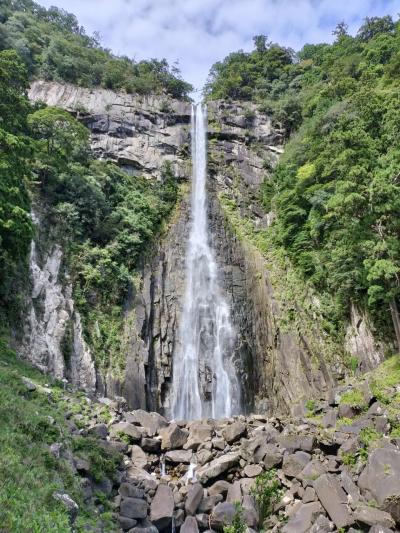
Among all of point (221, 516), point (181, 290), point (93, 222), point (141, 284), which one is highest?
point (93, 222)

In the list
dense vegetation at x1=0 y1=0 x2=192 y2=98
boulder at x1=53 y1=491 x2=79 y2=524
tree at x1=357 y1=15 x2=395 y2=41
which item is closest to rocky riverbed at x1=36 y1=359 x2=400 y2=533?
boulder at x1=53 y1=491 x2=79 y2=524

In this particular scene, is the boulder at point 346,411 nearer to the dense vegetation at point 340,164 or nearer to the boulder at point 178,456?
the dense vegetation at point 340,164

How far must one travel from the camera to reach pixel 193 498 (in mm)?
10172

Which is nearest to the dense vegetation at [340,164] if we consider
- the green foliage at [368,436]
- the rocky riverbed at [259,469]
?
the rocky riverbed at [259,469]

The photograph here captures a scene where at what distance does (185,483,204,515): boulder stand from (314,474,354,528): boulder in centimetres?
287

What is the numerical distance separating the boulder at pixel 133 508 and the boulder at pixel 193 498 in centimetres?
134

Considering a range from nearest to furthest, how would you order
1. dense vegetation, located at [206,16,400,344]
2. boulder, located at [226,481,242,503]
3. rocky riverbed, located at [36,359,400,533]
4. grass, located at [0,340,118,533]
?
grass, located at [0,340,118,533]
rocky riverbed, located at [36,359,400,533]
boulder, located at [226,481,242,503]
dense vegetation, located at [206,16,400,344]

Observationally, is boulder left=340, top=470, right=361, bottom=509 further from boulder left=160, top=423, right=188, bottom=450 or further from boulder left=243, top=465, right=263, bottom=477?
boulder left=160, top=423, right=188, bottom=450

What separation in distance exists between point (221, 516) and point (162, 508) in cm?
140

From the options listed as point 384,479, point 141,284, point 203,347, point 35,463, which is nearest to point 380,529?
point 384,479

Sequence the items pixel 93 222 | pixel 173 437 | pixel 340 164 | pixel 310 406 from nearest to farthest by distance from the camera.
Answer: pixel 173 437, pixel 310 406, pixel 340 164, pixel 93 222

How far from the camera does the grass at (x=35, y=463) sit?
203 inches

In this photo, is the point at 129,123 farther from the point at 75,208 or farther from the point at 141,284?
the point at 141,284

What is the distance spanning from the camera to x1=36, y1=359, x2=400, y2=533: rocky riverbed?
9.05 metres
